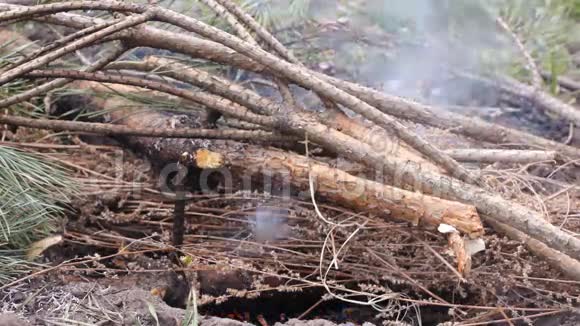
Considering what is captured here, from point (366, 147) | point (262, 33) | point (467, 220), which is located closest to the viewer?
point (467, 220)

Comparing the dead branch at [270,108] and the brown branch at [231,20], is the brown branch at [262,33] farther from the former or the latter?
the dead branch at [270,108]

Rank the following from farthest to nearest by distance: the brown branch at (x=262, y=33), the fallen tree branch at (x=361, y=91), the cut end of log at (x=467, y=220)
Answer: the brown branch at (x=262, y=33) → the fallen tree branch at (x=361, y=91) → the cut end of log at (x=467, y=220)

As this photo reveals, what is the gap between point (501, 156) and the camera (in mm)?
2438

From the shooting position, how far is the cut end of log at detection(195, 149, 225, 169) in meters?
2.17

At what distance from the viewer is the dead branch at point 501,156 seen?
242 centimetres

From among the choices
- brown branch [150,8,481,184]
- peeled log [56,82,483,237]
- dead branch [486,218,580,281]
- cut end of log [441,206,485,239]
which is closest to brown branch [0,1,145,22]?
brown branch [150,8,481,184]

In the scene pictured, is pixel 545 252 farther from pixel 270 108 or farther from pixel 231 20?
pixel 231 20

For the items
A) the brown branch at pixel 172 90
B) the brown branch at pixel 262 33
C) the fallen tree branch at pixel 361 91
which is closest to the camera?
the brown branch at pixel 172 90

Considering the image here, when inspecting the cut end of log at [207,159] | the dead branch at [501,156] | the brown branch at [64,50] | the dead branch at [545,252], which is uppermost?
the brown branch at [64,50]

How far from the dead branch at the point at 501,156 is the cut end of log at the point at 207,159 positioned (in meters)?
0.90

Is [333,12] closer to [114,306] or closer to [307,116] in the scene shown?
[307,116]

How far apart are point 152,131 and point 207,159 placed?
0.23 m

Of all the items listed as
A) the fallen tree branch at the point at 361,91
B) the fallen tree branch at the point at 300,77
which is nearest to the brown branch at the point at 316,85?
the fallen tree branch at the point at 300,77

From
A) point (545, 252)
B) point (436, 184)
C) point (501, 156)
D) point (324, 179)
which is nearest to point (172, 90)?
point (324, 179)
